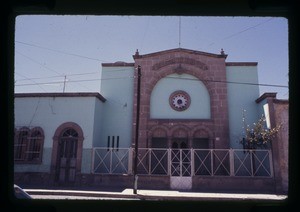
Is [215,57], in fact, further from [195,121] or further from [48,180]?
[48,180]

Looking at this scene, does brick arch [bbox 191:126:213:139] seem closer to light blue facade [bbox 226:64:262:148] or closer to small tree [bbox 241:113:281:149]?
light blue facade [bbox 226:64:262:148]

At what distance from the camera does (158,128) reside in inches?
764

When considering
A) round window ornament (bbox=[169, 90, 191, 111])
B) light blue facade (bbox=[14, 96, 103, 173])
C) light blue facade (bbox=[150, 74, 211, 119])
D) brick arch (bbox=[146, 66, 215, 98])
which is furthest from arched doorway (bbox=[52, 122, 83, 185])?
round window ornament (bbox=[169, 90, 191, 111])

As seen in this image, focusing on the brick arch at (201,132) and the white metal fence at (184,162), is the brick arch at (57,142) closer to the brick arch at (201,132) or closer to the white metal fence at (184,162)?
the white metal fence at (184,162)

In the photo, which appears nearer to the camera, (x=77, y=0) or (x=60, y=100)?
(x=77, y=0)

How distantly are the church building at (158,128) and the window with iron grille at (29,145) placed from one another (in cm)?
6

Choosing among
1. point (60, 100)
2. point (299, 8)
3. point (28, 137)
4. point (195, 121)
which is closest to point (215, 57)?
point (195, 121)

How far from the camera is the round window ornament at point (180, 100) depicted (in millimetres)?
19548

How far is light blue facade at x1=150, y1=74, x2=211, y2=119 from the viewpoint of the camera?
64.1 ft

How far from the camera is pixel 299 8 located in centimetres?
162

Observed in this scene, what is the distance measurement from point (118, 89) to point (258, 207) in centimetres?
1929

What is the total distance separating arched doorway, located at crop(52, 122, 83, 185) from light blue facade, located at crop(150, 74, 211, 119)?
5234mm

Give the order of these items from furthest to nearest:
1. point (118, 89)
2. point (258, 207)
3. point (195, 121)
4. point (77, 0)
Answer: point (118, 89) < point (195, 121) < point (77, 0) < point (258, 207)

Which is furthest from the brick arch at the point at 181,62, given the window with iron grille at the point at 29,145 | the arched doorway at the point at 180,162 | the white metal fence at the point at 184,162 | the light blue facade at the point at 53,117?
the window with iron grille at the point at 29,145
